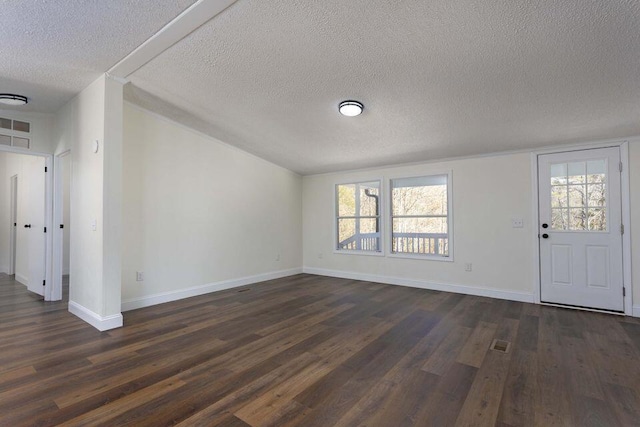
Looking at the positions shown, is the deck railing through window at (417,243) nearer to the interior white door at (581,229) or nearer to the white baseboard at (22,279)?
the interior white door at (581,229)

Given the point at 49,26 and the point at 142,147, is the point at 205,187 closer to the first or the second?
the point at 142,147

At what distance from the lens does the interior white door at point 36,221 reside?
435cm

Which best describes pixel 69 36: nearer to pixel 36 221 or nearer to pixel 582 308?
pixel 36 221

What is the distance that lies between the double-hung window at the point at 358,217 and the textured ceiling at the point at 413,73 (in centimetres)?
169

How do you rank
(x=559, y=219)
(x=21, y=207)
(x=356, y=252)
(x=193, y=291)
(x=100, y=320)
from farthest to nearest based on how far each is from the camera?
(x=356, y=252) → (x=21, y=207) → (x=193, y=291) → (x=559, y=219) → (x=100, y=320)

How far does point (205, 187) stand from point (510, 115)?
421 centimetres

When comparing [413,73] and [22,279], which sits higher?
[413,73]

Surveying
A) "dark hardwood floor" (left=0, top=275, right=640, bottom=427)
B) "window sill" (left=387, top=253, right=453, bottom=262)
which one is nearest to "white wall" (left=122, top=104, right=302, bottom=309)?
"dark hardwood floor" (left=0, top=275, right=640, bottom=427)

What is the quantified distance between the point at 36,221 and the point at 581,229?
7.68 meters

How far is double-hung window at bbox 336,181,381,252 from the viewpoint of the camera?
6.02 m

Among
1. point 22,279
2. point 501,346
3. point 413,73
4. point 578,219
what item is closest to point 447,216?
point 578,219

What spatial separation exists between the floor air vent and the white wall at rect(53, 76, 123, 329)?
3733 mm

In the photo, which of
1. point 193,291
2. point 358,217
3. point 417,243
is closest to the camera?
point 193,291

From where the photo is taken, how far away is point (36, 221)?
14.9 feet
